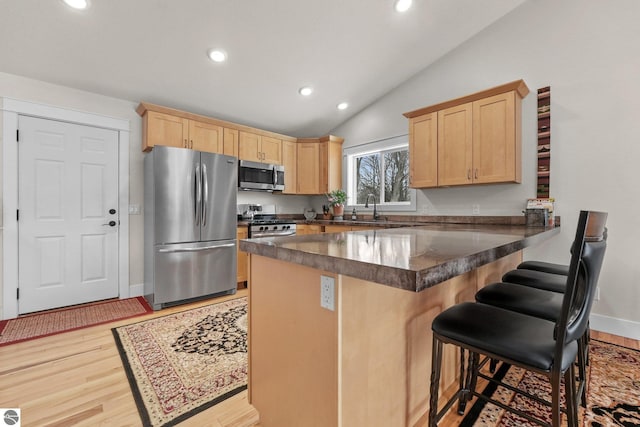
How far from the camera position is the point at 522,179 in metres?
2.93

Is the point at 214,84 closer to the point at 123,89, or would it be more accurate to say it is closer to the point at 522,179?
the point at 123,89

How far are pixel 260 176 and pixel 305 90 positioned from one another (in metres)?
1.35

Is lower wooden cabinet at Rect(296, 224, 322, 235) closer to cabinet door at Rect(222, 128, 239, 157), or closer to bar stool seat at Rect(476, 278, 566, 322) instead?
cabinet door at Rect(222, 128, 239, 157)

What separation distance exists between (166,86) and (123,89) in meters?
0.46

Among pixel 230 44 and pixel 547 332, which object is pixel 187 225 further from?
pixel 547 332

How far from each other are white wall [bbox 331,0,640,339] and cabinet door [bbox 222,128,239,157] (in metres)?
2.64

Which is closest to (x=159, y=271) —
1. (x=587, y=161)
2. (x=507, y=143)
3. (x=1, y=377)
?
(x=1, y=377)

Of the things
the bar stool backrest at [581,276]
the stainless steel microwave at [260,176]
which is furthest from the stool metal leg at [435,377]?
the stainless steel microwave at [260,176]

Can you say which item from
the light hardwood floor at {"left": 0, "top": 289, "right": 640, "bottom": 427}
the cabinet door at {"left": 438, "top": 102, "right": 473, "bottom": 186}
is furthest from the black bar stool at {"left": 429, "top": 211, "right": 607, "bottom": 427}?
the cabinet door at {"left": 438, "top": 102, "right": 473, "bottom": 186}

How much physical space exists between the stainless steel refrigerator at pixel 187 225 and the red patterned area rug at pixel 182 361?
17.4 inches

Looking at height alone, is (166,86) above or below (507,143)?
above

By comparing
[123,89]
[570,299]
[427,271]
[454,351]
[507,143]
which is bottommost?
[454,351]

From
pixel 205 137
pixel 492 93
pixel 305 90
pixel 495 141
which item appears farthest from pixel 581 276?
pixel 205 137

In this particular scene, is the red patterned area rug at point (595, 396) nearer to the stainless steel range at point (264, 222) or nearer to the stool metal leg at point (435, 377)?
the stool metal leg at point (435, 377)
